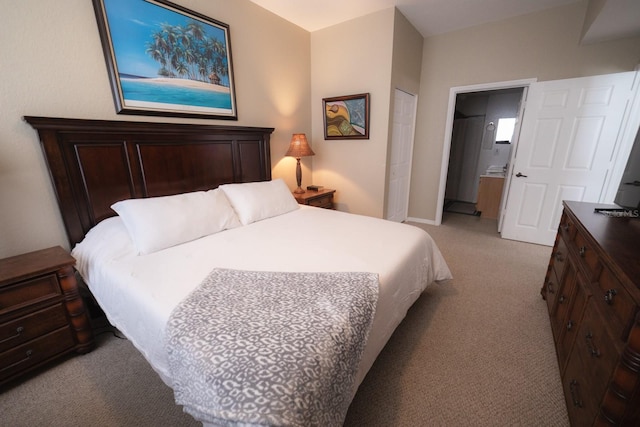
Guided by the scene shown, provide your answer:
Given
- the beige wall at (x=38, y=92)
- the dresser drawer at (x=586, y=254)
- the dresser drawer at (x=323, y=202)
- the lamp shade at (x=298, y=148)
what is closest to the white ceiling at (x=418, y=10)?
the beige wall at (x=38, y=92)

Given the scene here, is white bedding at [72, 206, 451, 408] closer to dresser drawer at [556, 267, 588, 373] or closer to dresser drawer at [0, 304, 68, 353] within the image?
dresser drawer at [0, 304, 68, 353]

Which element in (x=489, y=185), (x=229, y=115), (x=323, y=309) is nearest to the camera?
(x=323, y=309)

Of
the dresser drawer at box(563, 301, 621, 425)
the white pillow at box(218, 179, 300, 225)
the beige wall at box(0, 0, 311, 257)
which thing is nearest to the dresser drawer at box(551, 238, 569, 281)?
the dresser drawer at box(563, 301, 621, 425)

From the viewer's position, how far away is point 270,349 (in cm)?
84

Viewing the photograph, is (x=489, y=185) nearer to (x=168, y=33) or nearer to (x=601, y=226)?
(x=601, y=226)

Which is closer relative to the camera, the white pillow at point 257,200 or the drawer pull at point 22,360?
the drawer pull at point 22,360

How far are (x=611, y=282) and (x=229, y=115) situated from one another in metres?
2.94

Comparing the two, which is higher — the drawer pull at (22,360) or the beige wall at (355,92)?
the beige wall at (355,92)

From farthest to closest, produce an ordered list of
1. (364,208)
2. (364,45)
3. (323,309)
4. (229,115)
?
(364,208)
(364,45)
(229,115)
(323,309)

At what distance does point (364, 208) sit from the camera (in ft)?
11.6

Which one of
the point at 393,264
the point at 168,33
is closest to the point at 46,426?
the point at 393,264

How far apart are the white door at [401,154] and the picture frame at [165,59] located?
2.12 m

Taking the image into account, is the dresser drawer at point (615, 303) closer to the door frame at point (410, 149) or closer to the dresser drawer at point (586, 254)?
the dresser drawer at point (586, 254)

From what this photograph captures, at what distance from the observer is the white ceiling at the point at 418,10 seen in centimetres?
270
